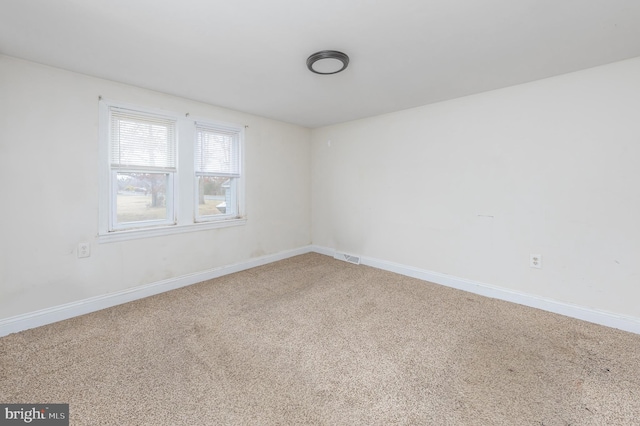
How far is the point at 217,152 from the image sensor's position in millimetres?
3484

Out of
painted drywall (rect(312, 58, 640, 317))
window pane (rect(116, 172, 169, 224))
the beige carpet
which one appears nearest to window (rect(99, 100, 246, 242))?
window pane (rect(116, 172, 169, 224))

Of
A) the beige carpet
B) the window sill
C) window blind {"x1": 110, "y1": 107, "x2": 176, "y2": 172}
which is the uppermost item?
window blind {"x1": 110, "y1": 107, "x2": 176, "y2": 172}

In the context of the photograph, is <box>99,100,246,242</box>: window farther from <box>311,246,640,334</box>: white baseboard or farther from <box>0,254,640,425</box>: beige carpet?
<box>311,246,640,334</box>: white baseboard

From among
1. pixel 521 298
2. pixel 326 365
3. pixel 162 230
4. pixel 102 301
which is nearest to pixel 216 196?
pixel 162 230

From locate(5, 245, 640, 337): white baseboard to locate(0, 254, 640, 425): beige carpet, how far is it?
10 cm

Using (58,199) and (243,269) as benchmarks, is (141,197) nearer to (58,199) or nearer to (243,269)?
(58,199)

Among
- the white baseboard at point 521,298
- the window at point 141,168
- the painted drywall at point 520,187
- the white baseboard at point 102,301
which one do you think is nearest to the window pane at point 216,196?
the window at point 141,168

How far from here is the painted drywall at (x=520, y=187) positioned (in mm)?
2199

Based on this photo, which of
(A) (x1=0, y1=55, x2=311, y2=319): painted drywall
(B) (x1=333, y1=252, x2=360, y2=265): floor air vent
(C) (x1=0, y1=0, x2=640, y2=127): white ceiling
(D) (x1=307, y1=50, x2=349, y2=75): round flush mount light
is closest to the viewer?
(C) (x1=0, y1=0, x2=640, y2=127): white ceiling

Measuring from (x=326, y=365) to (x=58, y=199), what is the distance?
2.70 meters

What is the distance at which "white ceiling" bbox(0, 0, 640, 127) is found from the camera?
155 cm

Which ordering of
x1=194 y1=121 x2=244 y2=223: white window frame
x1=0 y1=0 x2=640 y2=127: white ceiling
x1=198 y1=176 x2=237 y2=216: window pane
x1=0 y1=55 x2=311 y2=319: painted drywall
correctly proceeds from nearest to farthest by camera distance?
x1=0 y1=0 x2=640 y2=127: white ceiling < x1=0 y1=55 x2=311 y2=319: painted drywall < x1=194 y1=121 x2=244 y2=223: white window frame < x1=198 y1=176 x2=237 y2=216: window pane

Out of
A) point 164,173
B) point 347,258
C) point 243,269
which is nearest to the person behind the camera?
point 164,173

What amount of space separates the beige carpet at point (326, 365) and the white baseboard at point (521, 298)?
0.11 metres
